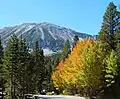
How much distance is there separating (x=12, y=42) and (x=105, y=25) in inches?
661

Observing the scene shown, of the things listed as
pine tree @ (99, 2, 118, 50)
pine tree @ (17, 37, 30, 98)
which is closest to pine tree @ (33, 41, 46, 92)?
pine tree @ (17, 37, 30, 98)

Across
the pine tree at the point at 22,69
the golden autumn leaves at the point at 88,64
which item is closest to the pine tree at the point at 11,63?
the pine tree at the point at 22,69

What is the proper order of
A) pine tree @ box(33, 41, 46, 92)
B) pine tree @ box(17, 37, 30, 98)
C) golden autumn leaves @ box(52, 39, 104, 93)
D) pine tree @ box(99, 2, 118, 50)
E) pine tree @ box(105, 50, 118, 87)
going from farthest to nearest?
pine tree @ box(33, 41, 46, 92)
pine tree @ box(17, 37, 30, 98)
pine tree @ box(99, 2, 118, 50)
golden autumn leaves @ box(52, 39, 104, 93)
pine tree @ box(105, 50, 118, 87)

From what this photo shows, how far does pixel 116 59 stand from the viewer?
5094 cm

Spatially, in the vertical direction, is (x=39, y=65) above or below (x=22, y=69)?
above

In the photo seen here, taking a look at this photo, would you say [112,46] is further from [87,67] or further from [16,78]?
[16,78]

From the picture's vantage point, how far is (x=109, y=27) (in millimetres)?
62719

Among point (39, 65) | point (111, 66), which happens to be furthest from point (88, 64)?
point (39, 65)

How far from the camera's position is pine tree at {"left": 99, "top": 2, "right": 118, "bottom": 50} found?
61.3 meters

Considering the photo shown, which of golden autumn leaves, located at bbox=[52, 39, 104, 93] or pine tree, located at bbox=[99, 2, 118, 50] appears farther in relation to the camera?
pine tree, located at bbox=[99, 2, 118, 50]

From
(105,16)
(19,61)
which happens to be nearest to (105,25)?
(105,16)

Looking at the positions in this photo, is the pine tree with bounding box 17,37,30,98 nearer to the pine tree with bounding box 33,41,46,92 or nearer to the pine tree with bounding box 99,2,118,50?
the pine tree with bounding box 99,2,118,50

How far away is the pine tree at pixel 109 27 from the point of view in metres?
61.3

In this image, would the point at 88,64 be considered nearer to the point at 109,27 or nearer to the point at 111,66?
the point at 111,66
